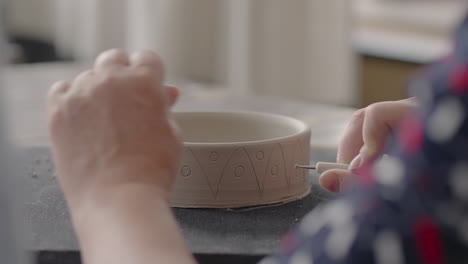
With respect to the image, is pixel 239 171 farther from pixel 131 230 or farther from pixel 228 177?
pixel 131 230

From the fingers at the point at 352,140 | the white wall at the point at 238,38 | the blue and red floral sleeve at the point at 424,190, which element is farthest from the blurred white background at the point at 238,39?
the blue and red floral sleeve at the point at 424,190

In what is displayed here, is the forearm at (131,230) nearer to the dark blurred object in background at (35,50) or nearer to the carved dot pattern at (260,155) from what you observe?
the carved dot pattern at (260,155)

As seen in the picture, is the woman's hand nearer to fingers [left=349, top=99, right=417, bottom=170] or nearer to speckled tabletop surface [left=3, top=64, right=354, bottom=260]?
speckled tabletop surface [left=3, top=64, right=354, bottom=260]

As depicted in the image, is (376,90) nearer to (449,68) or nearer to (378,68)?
(378,68)

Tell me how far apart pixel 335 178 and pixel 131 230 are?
10.6 inches

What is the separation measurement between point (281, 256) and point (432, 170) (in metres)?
0.12

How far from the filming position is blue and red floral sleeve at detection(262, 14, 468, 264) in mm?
387

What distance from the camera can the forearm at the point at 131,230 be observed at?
1.71 feet

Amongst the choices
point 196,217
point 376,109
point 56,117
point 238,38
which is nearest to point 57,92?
point 56,117

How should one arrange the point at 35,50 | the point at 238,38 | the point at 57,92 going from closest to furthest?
the point at 57,92
the point at 238,38
the point at 35,50

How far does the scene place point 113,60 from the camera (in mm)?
668

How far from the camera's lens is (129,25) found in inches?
90.3

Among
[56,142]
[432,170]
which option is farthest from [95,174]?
[432,170]

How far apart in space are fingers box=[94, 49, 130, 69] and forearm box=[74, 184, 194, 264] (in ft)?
0.43
